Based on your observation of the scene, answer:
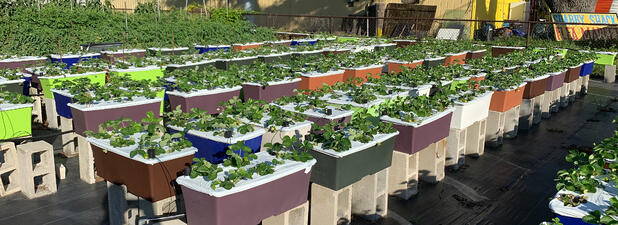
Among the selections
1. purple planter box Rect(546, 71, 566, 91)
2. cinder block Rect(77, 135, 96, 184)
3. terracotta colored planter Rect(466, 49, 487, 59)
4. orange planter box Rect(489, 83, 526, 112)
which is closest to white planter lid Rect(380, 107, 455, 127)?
orange planter box Rect(489, 83, 526, 112)

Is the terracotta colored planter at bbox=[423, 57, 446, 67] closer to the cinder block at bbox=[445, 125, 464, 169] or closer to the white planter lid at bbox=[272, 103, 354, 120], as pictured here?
the cinder block at bbox=[445, 125, 464, 169]

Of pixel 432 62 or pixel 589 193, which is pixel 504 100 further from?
pixel 589 193

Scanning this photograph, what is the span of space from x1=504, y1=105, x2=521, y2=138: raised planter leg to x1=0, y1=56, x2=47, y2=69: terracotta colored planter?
869 centimetres

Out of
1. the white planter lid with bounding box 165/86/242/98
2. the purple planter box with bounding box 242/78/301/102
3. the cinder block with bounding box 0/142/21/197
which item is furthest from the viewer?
the purple planter box with bounding box 242/78/301/102

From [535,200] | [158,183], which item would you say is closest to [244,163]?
[158,183]

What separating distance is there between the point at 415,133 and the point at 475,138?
2.52 meters

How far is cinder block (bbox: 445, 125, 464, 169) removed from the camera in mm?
7125

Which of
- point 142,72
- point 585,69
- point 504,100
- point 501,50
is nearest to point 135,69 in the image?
point 142,72

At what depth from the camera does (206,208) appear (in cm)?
369

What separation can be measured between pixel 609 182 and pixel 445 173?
3.10 meters

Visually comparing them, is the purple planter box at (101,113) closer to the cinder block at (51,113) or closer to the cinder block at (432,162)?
the cinder block at (51,113)

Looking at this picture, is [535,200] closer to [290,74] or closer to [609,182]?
[609,182]

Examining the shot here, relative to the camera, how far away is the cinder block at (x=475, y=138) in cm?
775

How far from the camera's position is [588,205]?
11.8 feet
